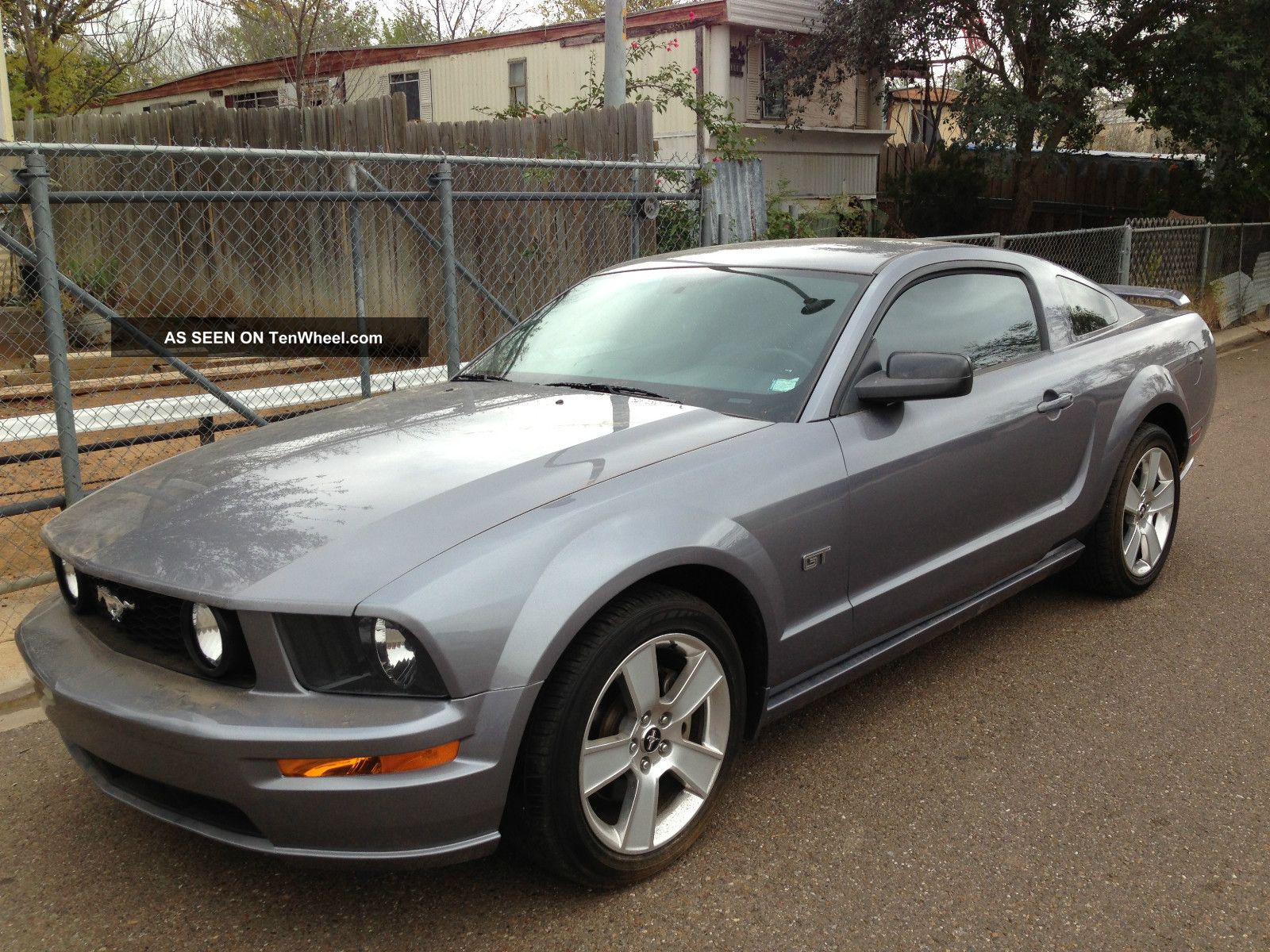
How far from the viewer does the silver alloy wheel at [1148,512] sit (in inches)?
190

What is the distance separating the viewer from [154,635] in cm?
275

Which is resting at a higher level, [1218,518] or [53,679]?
[53,679]

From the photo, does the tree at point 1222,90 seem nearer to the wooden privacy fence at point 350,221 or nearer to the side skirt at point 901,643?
the wooden privacy fence at point 350,221

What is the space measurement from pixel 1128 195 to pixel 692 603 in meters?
25.4

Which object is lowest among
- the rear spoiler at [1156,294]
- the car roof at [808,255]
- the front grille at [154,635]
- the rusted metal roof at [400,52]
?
the front grille at [154,635]

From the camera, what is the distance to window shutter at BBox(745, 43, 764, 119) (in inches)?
826

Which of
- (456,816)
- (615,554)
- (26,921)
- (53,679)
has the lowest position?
(26,921)

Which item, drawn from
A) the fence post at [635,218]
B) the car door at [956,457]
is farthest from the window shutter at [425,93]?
the car door at [956,457]

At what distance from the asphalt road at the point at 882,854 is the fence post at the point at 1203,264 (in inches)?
432

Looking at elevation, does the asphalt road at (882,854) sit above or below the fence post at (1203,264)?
below

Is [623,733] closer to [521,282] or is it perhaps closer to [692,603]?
[692,603]

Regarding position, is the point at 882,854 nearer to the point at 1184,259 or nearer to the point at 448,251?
the point at 448,251

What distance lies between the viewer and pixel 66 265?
12.7 meters

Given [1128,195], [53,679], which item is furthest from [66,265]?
[1128,195]
